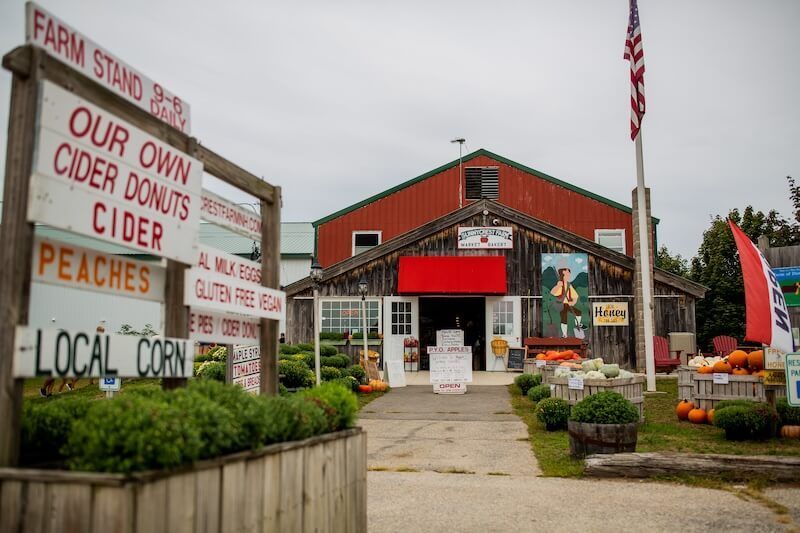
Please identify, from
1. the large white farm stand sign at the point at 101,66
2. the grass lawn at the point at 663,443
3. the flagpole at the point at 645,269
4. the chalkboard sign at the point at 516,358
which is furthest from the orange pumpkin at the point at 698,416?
the chalkboard sign at the point at 516,358

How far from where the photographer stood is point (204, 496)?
136 inches

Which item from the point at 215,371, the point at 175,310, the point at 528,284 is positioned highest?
the point at 528,284

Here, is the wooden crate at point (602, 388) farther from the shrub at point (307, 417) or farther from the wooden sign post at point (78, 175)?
the wooden sign post at point (78, 175)

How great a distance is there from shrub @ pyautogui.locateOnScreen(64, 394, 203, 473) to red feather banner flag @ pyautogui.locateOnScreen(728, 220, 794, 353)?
802 centimetres

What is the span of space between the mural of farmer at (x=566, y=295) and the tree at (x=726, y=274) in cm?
1129

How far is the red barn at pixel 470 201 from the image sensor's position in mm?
29406

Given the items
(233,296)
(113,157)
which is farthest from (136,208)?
(233,296)

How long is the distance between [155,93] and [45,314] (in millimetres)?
32763

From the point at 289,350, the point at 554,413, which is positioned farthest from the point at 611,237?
the point at 554,413

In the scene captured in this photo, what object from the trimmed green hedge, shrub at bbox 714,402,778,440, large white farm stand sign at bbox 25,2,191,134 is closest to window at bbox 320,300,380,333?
shrub at bbox 714,402,778,440

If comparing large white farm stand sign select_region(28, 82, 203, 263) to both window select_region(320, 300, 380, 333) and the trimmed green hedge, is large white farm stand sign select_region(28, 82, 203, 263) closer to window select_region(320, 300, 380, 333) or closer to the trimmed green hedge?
the trimmed green hedge

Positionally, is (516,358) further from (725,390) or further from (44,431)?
(44,431)

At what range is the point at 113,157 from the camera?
3.88 metres

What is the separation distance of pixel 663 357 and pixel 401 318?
322 inches
